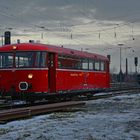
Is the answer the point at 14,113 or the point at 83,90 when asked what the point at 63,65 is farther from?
the point at 14,113

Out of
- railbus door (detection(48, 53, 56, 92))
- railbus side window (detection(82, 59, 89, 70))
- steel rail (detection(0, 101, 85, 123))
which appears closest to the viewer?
steel rail (detection(0, 101, 85, 123))

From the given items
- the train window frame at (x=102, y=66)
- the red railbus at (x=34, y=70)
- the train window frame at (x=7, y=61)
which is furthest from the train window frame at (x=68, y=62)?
the train window frame at (x=102, y=66)

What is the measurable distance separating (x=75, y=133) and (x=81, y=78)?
1789 cm

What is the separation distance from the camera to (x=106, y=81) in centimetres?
3762

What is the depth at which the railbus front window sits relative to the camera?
24.2 meters

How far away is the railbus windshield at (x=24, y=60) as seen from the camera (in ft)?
78.6

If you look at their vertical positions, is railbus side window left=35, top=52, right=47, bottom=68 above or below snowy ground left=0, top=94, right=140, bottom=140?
above

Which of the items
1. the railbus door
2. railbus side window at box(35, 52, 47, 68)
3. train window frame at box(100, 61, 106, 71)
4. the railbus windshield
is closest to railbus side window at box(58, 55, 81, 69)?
the railbus door

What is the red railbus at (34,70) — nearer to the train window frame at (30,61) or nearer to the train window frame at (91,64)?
the train window frame at (30,61)

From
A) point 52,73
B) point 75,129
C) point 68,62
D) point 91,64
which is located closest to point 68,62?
point 68,62

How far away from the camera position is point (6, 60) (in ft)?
80.2

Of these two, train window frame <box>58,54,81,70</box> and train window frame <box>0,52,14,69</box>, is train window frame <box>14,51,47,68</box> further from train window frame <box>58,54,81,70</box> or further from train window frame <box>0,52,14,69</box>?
train window frame <box>58,54,81,70</box>

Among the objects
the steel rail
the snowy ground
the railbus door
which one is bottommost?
the snowy ground

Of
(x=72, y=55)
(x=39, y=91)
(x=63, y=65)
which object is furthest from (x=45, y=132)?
(x=72, y=55)
